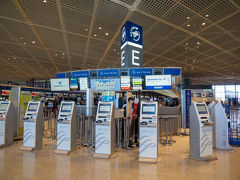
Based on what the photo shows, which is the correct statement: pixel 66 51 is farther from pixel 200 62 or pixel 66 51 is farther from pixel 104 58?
pixel 200 62

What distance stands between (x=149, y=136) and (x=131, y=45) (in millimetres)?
3952

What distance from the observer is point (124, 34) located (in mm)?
7160

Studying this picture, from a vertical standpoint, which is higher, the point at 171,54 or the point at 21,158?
the point at 171,54

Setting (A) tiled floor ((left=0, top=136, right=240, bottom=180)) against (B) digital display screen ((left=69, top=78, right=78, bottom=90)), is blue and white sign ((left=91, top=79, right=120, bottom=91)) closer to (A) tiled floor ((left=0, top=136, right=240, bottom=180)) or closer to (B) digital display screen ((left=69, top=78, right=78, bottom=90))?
(B) digital display screen ((left=69, top=78, right=78, bottom=90))

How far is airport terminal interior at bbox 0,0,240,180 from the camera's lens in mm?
4047

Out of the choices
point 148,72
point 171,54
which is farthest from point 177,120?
point 171,54

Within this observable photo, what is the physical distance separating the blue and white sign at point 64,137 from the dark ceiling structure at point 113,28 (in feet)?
12.9

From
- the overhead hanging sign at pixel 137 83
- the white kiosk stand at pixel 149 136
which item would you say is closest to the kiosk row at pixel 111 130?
the white kiosk stand at pixel 149 136

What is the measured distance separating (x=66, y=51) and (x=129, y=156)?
8969 millimetres

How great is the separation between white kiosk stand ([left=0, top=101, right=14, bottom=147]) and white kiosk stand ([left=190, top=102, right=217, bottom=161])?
17.5 feet

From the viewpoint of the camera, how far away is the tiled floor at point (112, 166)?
3387 millimetres

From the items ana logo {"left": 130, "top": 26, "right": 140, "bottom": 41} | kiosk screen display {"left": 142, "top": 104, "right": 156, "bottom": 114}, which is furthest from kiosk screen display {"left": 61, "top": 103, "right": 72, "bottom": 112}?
ana logo {"left": 130, "top": 26, "right": 140, "bottom": 41}

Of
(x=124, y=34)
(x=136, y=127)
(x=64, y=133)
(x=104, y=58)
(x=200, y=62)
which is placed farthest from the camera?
(x=200, y=62)

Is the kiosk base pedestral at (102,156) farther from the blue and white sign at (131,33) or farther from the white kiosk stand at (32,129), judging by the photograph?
the blue and white sign at (131,33)
